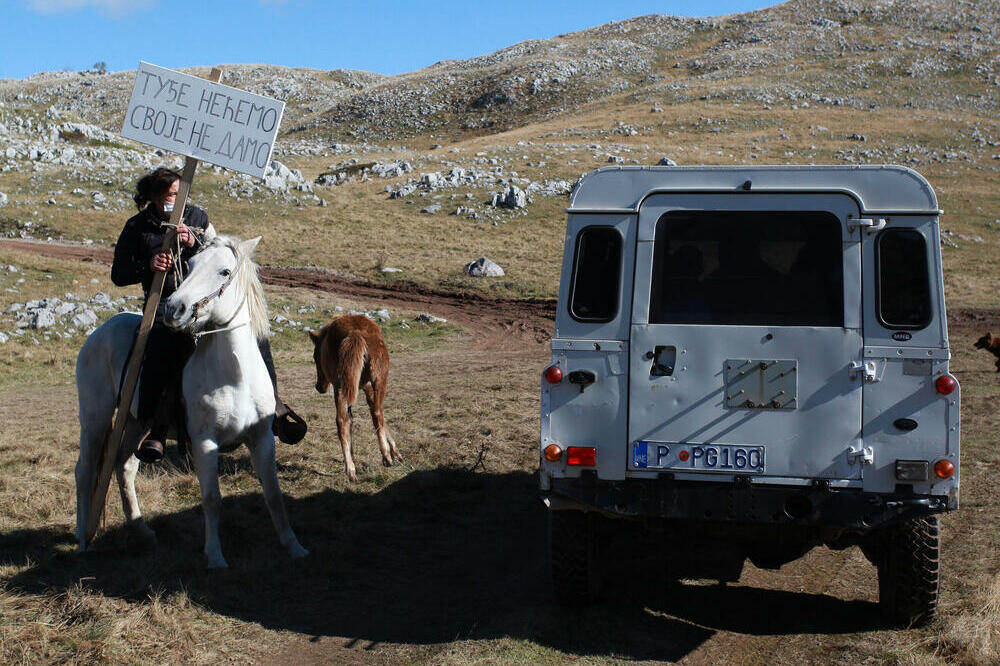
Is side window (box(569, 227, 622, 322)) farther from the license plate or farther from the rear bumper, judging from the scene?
the rear bumper

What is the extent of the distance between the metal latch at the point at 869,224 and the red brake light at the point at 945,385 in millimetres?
844

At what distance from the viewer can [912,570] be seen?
4.58m

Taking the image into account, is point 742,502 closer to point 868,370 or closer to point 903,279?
point 868,370

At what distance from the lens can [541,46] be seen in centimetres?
10675

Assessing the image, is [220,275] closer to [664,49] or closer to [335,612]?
[335,612]

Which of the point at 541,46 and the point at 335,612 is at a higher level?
the point at 541,46


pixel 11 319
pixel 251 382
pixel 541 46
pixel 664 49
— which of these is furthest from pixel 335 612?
pixel 541 46

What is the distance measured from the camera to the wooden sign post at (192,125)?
5637mm

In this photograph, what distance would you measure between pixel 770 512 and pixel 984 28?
95.1 m

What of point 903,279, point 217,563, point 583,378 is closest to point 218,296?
point 217,563

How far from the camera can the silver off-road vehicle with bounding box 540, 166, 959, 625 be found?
4.45 metres

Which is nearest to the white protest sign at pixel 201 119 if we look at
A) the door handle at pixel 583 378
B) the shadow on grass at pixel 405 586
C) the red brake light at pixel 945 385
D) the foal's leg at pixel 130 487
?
the foal's leg at pixel 130 487

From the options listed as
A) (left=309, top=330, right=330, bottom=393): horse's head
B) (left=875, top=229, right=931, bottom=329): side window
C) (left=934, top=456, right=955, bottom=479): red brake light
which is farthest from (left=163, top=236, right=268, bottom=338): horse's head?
(left=934, top=456, right=955, bottom=479): red brake light

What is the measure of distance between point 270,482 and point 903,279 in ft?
13.8
